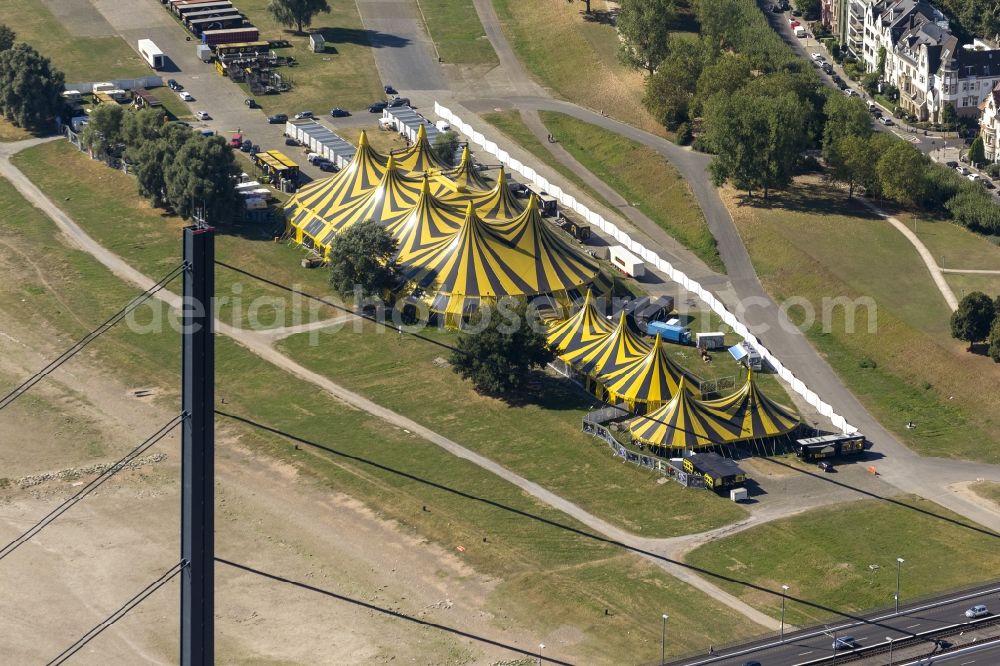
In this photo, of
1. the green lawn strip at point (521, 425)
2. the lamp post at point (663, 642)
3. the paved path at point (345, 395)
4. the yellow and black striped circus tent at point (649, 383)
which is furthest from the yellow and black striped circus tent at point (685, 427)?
the lamp post at point (663, 642)

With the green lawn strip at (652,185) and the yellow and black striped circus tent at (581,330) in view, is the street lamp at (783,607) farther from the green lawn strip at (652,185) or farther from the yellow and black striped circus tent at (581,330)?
the green lawn strip at (652,185)

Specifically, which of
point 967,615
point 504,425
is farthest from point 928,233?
point 967,615

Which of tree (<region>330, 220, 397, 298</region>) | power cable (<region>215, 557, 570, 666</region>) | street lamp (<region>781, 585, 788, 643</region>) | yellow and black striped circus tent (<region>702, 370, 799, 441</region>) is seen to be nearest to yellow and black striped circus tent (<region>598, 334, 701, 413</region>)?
yellow and black striped circus tent (<region>702, 370, 799, 441</region>)

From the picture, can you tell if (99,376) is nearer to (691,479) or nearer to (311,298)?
(311,298)

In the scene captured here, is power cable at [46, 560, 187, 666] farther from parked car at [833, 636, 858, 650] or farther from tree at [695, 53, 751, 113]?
tree at [695, 53, 751, 113]

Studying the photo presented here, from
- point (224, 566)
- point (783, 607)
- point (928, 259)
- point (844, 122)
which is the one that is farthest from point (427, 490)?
point (844, 122)

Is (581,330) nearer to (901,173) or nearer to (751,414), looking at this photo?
(751,414)
